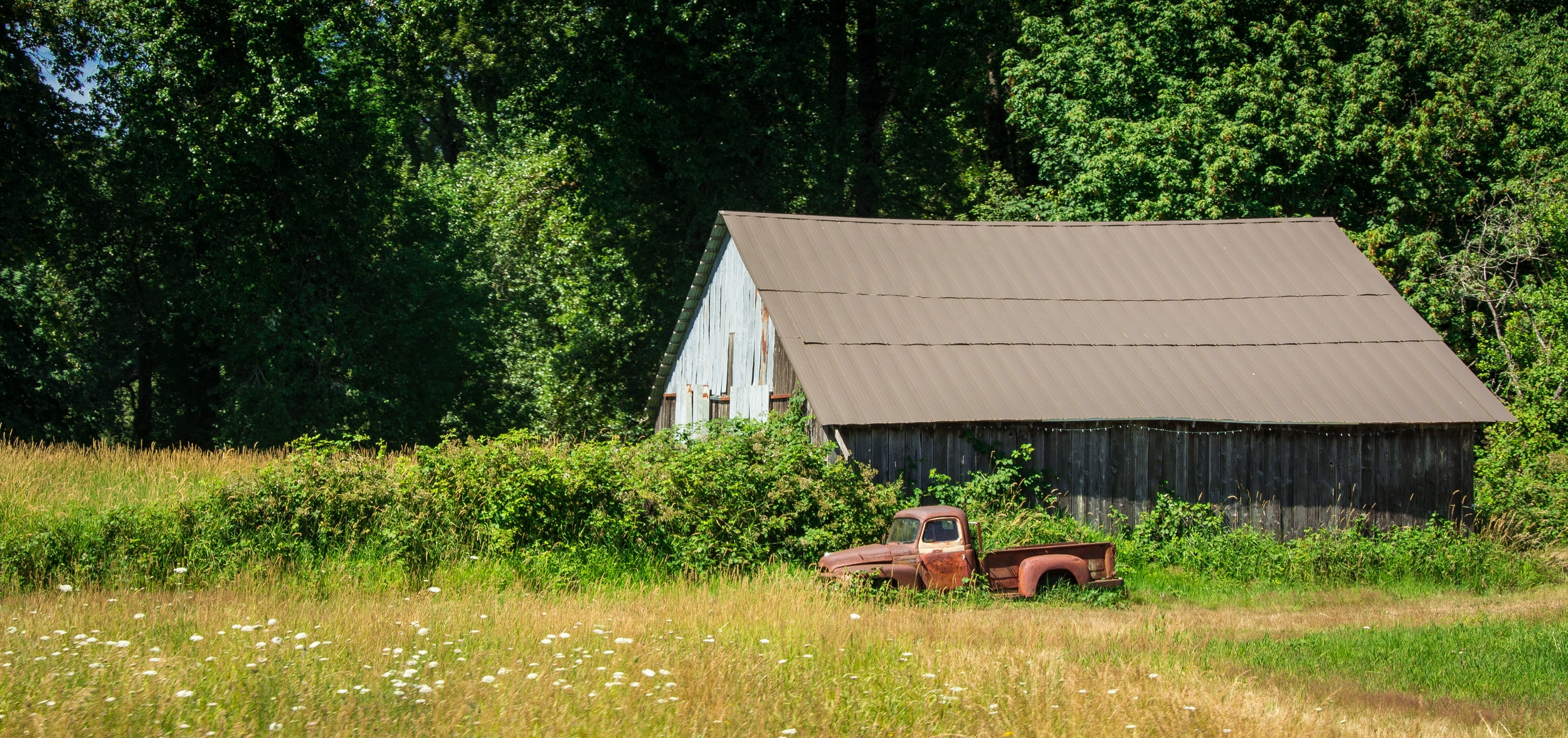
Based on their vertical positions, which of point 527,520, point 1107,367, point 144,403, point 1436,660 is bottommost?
point 1436,660

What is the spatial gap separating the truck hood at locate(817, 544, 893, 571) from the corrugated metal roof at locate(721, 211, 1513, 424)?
2874 millimetres

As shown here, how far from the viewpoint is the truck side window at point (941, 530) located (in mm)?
13195

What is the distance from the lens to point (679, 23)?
1131 inches

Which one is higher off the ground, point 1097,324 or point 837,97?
point 837,97

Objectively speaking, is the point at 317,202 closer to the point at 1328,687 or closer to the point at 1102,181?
the point at 1102,181

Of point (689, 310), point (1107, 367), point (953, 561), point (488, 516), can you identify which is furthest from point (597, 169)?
point (953, 561)

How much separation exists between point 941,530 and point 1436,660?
514cm

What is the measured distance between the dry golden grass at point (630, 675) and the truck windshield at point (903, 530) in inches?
78.9

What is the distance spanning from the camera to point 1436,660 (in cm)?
1056

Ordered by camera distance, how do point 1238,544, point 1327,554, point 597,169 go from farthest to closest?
1. point 597,169
2. point 1238,544
3. point 1327,554

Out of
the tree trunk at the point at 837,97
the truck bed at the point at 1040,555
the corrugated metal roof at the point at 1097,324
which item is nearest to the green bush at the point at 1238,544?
the corrugated metal roof at the point at 1097,324

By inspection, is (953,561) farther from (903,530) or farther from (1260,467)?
(1260,467)

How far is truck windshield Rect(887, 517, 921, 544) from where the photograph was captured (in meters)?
13.3

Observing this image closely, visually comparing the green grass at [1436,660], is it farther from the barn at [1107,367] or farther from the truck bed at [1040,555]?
the barn at [1107,367]
